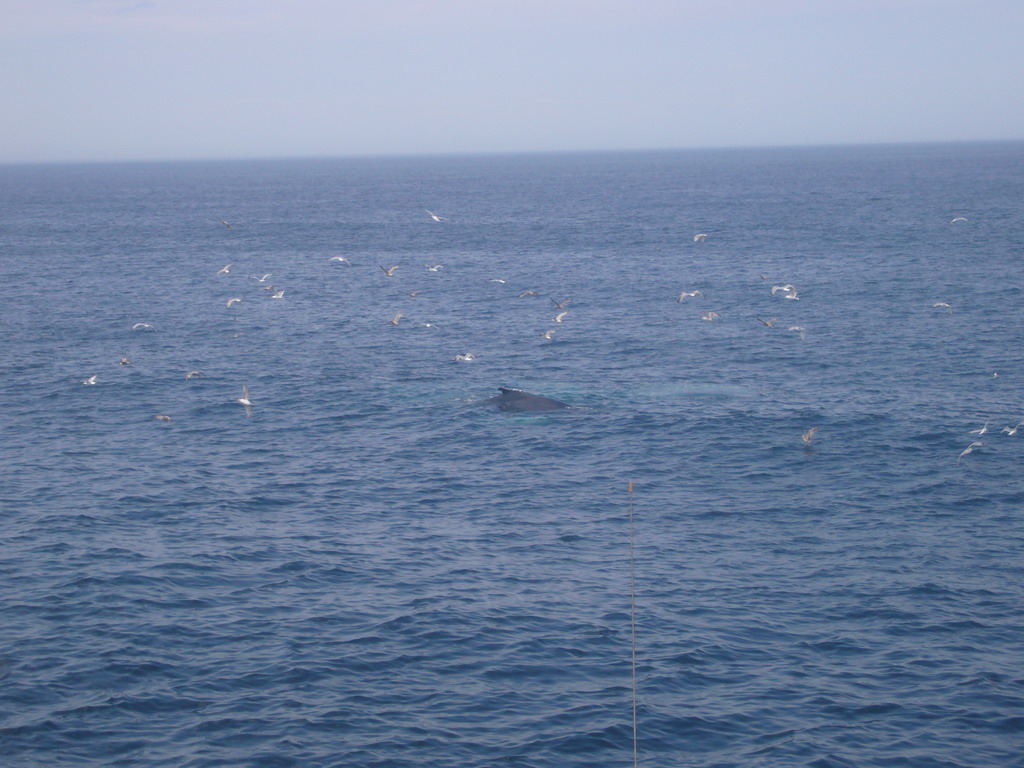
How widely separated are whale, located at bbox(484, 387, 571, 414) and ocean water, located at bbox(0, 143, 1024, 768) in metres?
0.87

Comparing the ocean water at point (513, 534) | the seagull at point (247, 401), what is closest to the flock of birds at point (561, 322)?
the seagull at point (247, 401)

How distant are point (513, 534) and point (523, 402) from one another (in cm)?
1640

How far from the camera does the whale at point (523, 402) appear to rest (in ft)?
177

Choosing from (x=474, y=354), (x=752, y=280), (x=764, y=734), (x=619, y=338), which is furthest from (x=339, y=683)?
(x=752, y=280)

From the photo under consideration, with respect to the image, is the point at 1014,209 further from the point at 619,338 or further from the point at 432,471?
the point at 432,471

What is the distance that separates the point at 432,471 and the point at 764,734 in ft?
74.0

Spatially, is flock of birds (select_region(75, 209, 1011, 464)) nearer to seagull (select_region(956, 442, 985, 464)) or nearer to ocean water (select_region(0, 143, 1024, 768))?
seagull (select_region(956, 442, 985, 464))

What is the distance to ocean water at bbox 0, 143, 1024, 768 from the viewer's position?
1025 inches

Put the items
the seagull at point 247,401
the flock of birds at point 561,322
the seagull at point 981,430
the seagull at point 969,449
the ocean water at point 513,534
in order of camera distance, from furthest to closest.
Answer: the seagull at point 247,401
the flock of birds at point 561,322
the seagull at point 981,430
the seagull at point 969,449
the ocean water at point 513,534

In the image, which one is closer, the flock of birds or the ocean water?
the ocean water

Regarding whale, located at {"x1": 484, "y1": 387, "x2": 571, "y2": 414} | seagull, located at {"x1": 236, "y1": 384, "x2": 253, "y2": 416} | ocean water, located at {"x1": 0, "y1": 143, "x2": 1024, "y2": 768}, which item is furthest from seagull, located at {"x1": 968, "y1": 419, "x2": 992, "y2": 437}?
seagull, located at {"x1": 236, "y1": 384, "x2": 253, "y2": 416}

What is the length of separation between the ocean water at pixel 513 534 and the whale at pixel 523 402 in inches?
34.1

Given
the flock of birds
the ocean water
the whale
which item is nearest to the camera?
the ocean water

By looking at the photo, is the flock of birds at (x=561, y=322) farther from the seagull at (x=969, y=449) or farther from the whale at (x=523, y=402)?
the whale at (x=523, y=402)
